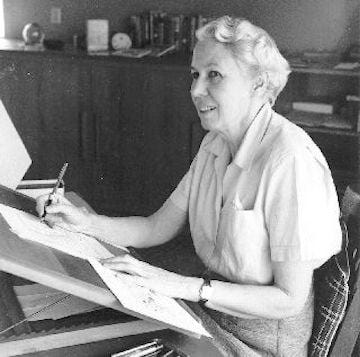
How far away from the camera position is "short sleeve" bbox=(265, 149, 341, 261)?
54.4 inches

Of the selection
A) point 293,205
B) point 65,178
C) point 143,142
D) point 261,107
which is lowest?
point 65,178

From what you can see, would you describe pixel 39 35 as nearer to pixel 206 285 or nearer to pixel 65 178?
pixel 65 178

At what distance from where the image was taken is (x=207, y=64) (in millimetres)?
1579

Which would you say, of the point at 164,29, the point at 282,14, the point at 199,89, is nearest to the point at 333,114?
the point at 282,14

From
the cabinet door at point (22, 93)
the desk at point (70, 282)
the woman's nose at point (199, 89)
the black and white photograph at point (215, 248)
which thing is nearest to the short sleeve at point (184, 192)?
the black and white photograph at point (215, 248)

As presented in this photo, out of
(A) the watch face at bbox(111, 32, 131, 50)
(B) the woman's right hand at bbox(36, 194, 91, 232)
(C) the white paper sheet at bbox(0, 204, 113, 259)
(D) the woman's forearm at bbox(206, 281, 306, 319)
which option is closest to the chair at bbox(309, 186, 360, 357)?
(D) the woman's forearm at bbox(206, 281, 306, 319)

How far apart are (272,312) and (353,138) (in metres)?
2.46

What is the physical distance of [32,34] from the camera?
4.08 meters

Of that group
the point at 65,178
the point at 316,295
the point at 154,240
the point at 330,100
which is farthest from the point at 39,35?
the point at 316,295

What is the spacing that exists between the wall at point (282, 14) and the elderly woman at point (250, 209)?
7.67ft

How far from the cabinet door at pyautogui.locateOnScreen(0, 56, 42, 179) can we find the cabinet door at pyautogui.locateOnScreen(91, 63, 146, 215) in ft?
1.25

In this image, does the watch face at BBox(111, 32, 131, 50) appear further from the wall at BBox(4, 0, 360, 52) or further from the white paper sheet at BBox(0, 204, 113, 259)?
the white paper sheet at BBox(0, 204, 113, 259)

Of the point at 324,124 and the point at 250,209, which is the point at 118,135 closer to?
the point at 324,124

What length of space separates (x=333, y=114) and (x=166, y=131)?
1.00 metres
